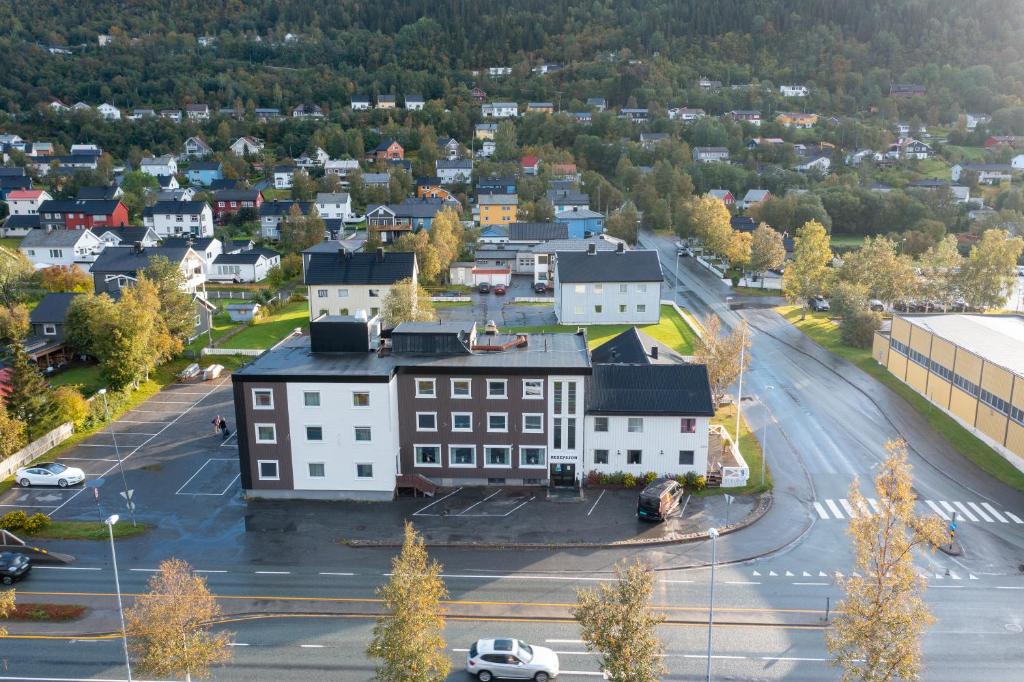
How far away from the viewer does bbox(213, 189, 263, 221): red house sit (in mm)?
123312

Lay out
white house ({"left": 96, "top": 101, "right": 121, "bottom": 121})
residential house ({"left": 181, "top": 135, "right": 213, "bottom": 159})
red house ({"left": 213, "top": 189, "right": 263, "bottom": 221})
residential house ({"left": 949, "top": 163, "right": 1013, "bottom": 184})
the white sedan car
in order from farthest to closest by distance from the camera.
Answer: white house ({"left": 96, "top": 101, "right": 121, "bottom": 121})
residential house ({"left": 181, "top": 135, "right": 213, "bottom": 159})
residential house ({"left": 949, "top": 163, "right": 1013, "bottom": 184})
red house ({"left": 213, "top": 189, "right": 263, "bottom": 221})
the white sedan car

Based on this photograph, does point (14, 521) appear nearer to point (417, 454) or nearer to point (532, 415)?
point (417, 454)

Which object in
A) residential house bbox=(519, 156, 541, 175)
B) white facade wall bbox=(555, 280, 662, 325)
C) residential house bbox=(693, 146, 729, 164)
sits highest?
residential house bbox=(693, 146, 729, 164)

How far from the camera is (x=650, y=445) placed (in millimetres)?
36312

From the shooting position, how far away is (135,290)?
183 feet

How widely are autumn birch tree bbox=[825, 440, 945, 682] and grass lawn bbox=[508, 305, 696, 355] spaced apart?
129ft

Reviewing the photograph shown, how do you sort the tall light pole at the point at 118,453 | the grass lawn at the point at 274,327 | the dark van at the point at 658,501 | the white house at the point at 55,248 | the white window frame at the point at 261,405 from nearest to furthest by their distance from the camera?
the dark van at the point at 658,501 < the tall light pole at the point at 118,453 < the white window frame at the point at 261,405 < the grass lawn at the point at 274,327 < the white house at the point at 55,248

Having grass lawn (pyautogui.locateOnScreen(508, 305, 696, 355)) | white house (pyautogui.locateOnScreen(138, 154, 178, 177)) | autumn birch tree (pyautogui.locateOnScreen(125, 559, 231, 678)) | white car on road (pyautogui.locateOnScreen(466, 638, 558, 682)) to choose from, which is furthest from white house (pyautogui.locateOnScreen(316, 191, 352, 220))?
autumn birch tree (pyautogui.locateOnScreen(125, 559, 231, 678))

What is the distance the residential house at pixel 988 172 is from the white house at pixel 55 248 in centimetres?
13976

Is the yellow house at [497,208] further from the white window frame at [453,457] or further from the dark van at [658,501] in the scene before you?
the dark van at [658,501]

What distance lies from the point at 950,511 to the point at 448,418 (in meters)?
22.9

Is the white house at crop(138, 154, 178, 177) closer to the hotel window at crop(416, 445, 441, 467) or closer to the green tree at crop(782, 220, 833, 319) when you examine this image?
the green tree at crop(782, 220, 833, 319)

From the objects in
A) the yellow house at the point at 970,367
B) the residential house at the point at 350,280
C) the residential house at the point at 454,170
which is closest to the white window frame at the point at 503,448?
the yellow house at the point at 970,367

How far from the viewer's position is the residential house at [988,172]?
135 metres
